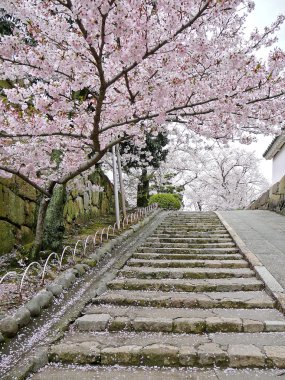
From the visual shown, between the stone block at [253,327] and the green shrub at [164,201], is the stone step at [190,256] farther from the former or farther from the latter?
the green shrub at [164,201]

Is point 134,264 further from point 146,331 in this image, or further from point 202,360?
point 202,360

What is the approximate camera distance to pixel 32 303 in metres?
4.33

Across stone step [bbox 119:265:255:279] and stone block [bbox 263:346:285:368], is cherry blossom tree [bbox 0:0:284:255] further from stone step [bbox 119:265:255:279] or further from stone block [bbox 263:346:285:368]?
stone block [bbox 263:346:285:368]

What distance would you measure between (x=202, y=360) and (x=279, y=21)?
4674 mm

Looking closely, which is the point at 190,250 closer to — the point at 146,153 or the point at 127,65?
the point at 127,65

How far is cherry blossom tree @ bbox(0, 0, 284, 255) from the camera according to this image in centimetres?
401

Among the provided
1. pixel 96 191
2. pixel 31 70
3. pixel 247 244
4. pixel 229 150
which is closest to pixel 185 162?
pixel 229 150

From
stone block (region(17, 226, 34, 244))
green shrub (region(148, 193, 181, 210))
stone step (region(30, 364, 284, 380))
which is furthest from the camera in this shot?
green shrub (region(148, 193, 181, 210))

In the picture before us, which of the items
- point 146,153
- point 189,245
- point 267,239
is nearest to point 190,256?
point 189,245

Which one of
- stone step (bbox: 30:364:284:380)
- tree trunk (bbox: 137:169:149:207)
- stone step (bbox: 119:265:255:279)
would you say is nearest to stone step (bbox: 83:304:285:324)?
stone step (bbox: 30:364:284:380)

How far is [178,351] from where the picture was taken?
11.9ft

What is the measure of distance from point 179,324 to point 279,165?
604 inches

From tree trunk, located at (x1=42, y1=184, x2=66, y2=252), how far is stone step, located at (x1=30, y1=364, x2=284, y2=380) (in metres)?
3.69

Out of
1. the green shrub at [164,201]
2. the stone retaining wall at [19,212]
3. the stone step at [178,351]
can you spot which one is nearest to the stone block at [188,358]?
the stone step at [178,351]
